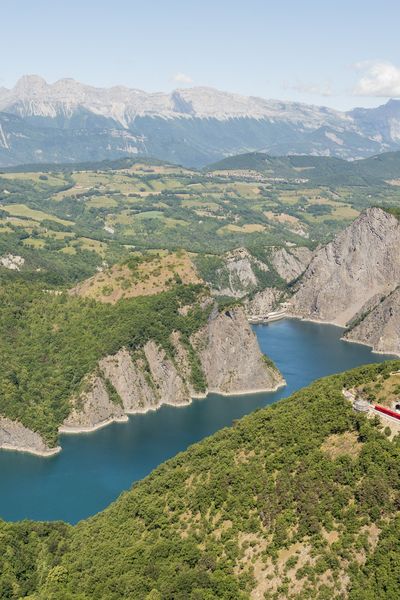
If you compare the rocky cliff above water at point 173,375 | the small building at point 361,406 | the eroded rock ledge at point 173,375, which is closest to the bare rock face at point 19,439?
the eroded rock ledge at point 173,375

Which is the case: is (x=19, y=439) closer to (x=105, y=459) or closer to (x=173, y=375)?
(x=105, y=459)

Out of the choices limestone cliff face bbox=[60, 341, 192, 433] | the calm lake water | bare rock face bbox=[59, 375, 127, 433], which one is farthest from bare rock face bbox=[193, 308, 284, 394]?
bare rock face bbox=[59, 375, 127, 433]

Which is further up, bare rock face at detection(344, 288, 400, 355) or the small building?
the small building

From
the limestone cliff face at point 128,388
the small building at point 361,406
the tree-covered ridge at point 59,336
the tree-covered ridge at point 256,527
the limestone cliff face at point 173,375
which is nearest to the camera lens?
the tree-covered ridge at point 256,527

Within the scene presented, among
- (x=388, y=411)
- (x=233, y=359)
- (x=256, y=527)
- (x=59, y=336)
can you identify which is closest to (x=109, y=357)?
(x=59, y=336)

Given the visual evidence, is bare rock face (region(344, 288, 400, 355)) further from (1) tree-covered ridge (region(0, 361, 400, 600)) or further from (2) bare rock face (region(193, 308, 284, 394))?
(1) tree-covered ridge (region(0, 361, 400, 600))

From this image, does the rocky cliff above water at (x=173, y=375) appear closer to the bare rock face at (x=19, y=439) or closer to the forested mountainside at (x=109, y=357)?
the forested mountainside at (x=109, y=357)
